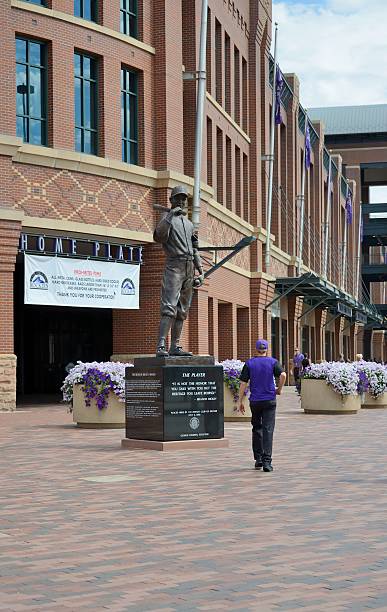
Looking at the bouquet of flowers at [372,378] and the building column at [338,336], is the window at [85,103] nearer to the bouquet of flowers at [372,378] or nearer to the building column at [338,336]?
the bouquet of flowers at [372,378]

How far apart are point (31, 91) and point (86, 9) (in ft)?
12.0

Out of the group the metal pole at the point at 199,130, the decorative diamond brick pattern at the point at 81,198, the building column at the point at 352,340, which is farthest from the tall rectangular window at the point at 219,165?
the building column at the point at 352,340

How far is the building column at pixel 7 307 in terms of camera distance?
91.7 ft

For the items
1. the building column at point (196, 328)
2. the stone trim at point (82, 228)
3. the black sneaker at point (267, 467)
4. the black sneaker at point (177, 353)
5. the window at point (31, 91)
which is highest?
the window at point (31, 91)

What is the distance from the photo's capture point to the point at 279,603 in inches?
272

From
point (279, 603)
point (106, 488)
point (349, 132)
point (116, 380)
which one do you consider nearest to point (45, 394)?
point (116, 380)

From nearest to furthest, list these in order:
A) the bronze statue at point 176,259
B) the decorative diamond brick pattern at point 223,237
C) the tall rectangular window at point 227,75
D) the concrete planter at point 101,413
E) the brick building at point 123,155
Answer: the bronze statue at point 176,259, the concrete planter at point 101,413, the brick building at point 123,155, the decorative diamond brick pattern at point 223,237, the tall rectangular window at point 227,75

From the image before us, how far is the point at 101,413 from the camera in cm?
2239

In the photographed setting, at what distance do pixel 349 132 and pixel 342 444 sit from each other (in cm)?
9237

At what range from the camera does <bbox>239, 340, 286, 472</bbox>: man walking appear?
574 inches

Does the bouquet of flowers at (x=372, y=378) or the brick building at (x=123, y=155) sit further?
the bouquet of flowers at (x=372, y=378)

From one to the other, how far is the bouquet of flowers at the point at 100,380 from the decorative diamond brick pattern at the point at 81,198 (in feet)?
26.5

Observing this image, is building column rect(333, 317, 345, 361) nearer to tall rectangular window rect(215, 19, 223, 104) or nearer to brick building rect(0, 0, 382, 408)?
brick building rect(0, 0, 382, 408)

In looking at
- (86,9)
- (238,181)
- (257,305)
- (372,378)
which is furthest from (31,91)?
(257,305)
